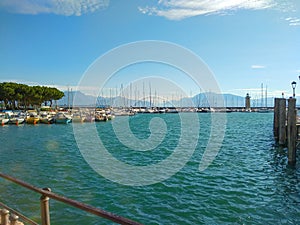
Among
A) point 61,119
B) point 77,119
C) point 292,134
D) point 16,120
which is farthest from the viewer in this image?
point 77,119

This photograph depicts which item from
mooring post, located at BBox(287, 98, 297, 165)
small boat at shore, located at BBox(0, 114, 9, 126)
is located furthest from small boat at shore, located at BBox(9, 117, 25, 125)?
mooring post, located at BBox(287, 98, 297, 165)

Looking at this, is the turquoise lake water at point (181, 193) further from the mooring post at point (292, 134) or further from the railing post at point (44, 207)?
the railing post at point (44, 207)

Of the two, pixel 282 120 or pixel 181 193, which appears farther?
pixel 282 120

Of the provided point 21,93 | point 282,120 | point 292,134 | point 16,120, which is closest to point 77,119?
point 16,120

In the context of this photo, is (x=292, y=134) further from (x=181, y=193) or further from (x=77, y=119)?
(x=77, y=119)

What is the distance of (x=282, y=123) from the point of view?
2081cm

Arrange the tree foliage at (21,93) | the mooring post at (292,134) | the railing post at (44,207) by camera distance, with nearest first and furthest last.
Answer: the railing post at (44,207)
the mooring post at (292,134)
the tree foliage at (21,93)

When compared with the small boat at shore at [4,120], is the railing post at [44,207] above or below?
above

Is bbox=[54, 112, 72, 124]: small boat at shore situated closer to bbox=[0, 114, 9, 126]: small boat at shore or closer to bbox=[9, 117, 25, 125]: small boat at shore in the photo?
bbox=[9, 117, 25, 125]: small boat at shore

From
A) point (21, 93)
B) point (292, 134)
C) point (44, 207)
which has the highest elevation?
point (21, 93)

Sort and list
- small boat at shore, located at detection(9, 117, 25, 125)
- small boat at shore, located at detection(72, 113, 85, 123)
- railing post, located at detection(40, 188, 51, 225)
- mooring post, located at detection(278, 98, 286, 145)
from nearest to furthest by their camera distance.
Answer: railing post, located at detection(40, 188, 51, 225) < mooring post, located at detection(278, 98, 286, 145) < small boat at shore, located at detection(9, 117, 25, 125) < small boat at shore, located at detection(72, 113, 85, 123)

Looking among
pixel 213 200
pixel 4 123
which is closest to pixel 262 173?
pixel 213 200

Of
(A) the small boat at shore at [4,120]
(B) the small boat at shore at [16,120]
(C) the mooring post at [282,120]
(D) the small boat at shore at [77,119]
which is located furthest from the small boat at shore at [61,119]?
(C) the mooring post at [282,120]

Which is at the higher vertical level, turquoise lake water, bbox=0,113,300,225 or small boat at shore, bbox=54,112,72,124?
small boat at shore, bbox=54,112,72,124
